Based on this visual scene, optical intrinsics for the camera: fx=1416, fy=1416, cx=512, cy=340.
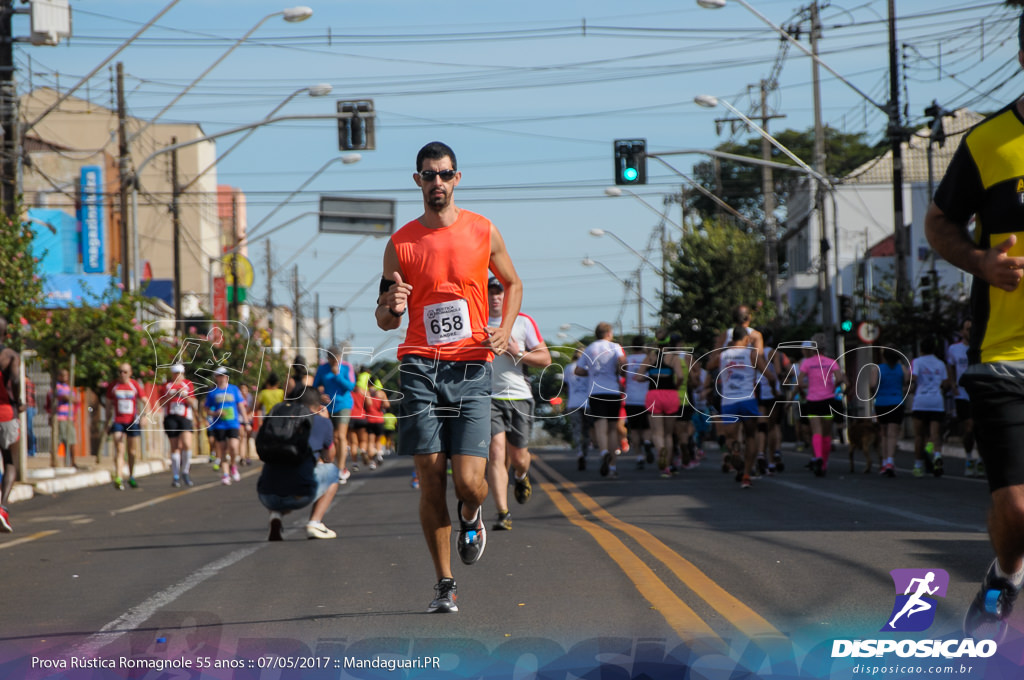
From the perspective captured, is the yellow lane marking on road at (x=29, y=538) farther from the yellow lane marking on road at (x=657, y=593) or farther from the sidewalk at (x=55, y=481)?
the sidewalk at (x=55, y=481)

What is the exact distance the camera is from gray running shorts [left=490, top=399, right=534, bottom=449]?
11.3 m

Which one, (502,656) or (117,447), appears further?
(117,447)

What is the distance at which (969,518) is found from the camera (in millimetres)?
11797

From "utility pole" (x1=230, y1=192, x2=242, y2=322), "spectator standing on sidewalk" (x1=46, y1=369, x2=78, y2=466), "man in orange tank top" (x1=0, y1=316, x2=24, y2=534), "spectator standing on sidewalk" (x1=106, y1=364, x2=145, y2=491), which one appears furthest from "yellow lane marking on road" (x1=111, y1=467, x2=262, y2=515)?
"utility pole" (x1=230, y1=192, x2=242, y2=322)

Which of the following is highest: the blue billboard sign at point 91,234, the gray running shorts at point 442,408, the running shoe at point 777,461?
the blue billboard sign at point 91,234

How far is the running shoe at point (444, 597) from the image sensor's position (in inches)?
276

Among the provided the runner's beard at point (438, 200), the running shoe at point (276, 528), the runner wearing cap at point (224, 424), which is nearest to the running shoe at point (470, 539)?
the runner's beard at point (438, 200)

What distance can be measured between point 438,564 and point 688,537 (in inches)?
157

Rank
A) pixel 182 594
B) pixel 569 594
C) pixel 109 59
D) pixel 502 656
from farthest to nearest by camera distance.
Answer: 1. pixel 109 59
2. pixel 182 594
3. pixel 569 594
4. pixel 502 656

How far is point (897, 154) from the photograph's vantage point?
2912 cm

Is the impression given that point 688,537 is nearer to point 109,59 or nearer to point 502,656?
point 502,656

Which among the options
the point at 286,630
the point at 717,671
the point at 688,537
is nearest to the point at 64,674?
the point at 286,630

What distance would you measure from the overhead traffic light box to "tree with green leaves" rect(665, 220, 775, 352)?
24.7 m

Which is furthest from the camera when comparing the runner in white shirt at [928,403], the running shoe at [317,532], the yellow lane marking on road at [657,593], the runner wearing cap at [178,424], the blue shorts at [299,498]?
the runner wearing cap at [178,424]
